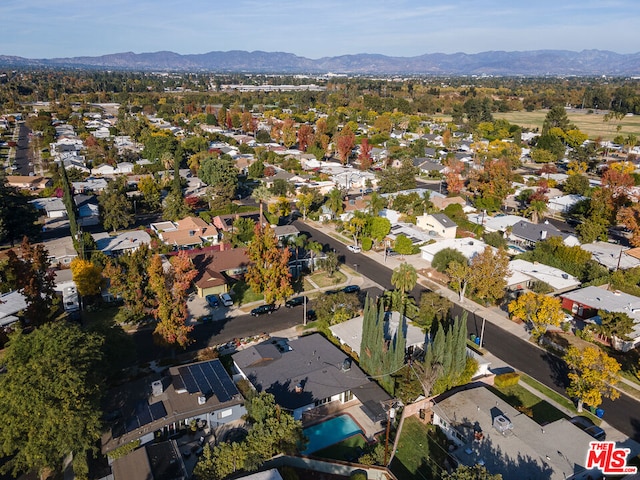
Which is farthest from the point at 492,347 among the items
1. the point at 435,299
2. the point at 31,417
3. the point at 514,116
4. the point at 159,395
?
the point at 514,116

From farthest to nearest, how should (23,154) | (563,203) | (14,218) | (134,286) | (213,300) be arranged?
(23,154) → (563,203) → (14,218) → (213,300) → (134,286)

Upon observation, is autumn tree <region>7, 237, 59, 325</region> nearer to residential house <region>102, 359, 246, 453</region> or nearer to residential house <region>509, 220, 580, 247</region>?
residential house <region>102, 359, 246, 453</region>

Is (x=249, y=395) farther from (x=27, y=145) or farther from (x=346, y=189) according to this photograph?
(x=27, y=145)

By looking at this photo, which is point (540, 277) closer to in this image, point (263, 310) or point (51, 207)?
point (263, 310)

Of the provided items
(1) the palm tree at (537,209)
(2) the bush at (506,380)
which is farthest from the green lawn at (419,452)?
(1) the palm tree at (537,209)

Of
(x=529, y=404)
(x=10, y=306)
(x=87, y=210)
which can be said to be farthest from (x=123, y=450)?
(x=87, y=210)
